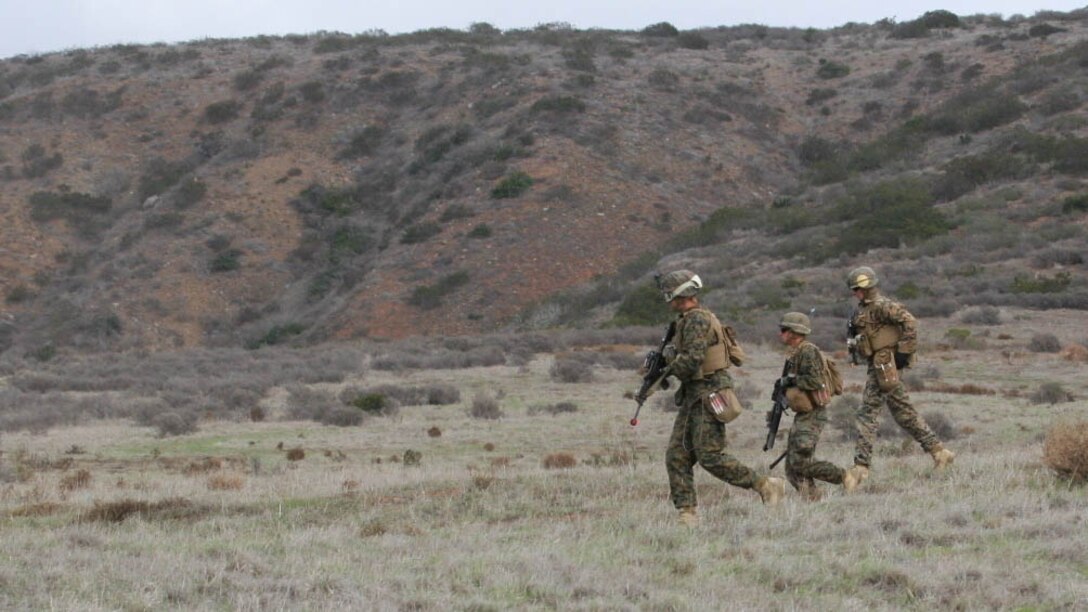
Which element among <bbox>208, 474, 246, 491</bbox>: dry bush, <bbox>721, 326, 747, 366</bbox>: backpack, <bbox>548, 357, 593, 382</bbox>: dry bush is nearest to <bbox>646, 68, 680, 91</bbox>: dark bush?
<bbox>548, 357, 593, 382</bbox>: dry bush

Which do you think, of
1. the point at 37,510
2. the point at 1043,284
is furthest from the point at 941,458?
the point at 1043,284

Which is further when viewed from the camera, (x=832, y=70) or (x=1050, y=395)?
(x=832, y=70)

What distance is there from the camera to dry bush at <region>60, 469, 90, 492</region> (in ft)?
42.0

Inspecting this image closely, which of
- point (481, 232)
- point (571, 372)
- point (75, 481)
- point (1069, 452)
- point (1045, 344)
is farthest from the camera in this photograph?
point (481, 232)

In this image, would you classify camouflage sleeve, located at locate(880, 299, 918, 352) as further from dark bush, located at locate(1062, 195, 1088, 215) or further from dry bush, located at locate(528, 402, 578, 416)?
dark bush, located at locate(1062, 195, 1088, 215)

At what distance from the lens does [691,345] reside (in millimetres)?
8648

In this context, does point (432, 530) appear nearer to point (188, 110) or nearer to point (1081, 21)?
point (188, 110)

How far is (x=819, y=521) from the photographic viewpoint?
8500 millimetres

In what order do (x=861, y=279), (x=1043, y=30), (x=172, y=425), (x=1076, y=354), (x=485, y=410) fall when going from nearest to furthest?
(x=861, y=279)
(x=172, y=425)
(x=485, y=410)
(x=1076, y=354)
(x=1043, y=30)

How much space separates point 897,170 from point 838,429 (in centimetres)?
3288

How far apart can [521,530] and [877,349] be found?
12.4ft

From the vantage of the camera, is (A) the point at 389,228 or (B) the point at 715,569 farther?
(A) the point at 389,228

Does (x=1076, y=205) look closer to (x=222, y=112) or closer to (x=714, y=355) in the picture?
(x=714, y=355)

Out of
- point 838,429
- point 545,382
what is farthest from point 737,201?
point 838,429
